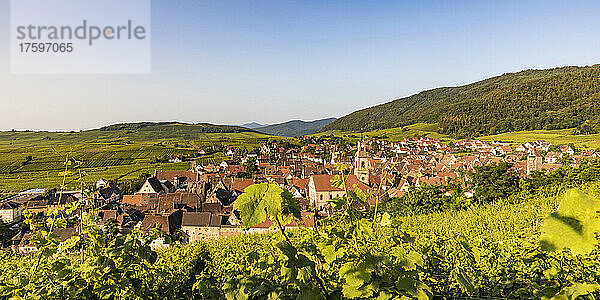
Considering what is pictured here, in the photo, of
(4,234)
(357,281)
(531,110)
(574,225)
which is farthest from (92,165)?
(531,110)

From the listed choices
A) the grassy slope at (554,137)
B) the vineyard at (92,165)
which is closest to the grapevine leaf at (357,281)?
the vineyard at (92,165)

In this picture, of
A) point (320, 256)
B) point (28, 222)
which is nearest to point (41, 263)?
point (28, 222)

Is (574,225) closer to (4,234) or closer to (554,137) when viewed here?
(4,234)

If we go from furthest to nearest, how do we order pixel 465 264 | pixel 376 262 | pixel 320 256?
pixel 465 264
pixel 320 256
pixel 376 262

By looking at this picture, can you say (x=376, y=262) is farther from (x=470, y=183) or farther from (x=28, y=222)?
(x=470, y=183)

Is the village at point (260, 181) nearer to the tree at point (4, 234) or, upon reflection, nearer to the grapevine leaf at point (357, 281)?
the grapevine leaf at point (357, 281)
